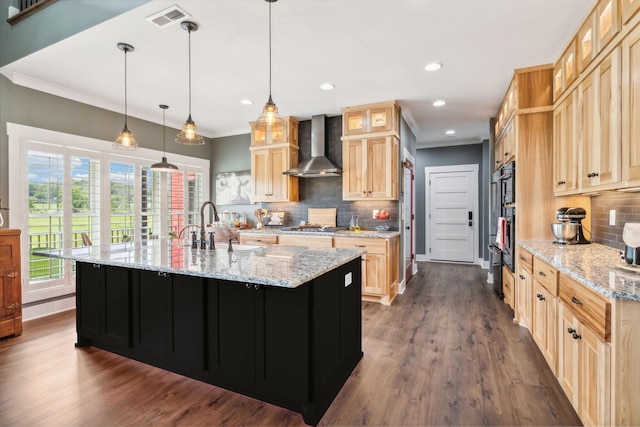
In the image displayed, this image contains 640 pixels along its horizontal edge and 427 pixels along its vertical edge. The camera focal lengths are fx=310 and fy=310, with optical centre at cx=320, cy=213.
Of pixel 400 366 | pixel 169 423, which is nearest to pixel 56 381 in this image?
pixel 169 423

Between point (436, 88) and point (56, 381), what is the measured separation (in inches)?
184

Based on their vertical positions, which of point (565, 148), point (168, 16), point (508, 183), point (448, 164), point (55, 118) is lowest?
point (508, 183)

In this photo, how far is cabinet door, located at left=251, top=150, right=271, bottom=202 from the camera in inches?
208

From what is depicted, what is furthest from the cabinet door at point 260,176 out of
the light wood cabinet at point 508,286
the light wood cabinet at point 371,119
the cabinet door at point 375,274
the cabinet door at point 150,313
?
the light wood cabinet at point 508,286

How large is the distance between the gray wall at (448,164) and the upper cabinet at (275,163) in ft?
11.2

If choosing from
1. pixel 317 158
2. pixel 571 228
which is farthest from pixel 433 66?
pixel 317 158

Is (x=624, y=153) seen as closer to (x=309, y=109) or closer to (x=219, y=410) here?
(x=219, y=410)

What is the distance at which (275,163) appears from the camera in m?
5.22

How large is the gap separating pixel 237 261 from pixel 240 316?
1.20 feet

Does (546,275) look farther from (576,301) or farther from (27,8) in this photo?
(27,8)

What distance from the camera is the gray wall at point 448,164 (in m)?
6.63

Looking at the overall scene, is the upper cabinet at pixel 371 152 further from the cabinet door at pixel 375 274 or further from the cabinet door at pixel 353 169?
the cabinet door at pixel 375 274

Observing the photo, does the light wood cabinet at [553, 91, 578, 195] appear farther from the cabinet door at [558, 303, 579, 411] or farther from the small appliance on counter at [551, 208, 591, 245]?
the cabinet door at [558, 303, 579, 411]

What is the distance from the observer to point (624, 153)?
184 cm
